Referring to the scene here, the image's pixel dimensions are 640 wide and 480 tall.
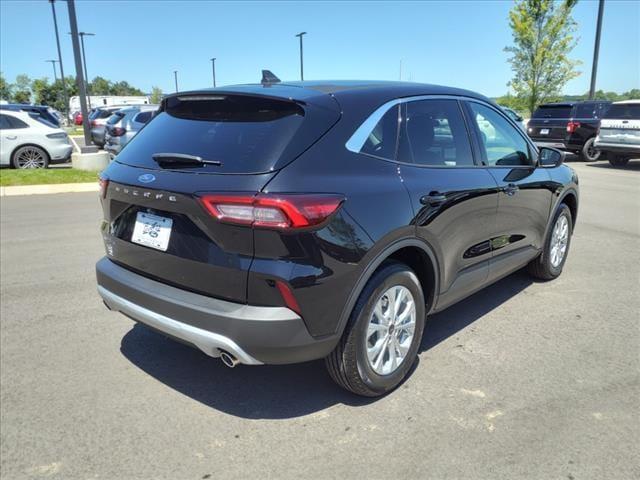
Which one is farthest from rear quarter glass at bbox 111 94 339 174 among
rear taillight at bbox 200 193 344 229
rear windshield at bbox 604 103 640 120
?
rear windshield at bbox 604 103 640 120

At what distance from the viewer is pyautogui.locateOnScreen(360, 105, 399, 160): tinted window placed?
9.66 feet

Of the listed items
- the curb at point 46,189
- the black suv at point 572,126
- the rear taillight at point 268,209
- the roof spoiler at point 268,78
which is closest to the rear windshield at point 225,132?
the rear taillight at point 268,209

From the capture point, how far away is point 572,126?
16.8 metres

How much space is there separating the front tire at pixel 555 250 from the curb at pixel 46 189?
30.4 feet

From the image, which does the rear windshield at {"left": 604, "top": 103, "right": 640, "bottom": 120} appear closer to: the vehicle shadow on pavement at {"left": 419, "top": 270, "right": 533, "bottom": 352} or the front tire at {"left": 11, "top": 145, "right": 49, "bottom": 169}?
the vehicle shadow on pavement at {"left": 419, "top": 270, "right": 533, "bottom": 352}

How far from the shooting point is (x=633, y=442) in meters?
2.69

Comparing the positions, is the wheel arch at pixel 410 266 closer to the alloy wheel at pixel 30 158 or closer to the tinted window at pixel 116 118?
the alloy wheel at pixel 30 158

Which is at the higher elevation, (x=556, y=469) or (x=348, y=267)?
(x=348, y=267)

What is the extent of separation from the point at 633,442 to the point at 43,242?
657cm

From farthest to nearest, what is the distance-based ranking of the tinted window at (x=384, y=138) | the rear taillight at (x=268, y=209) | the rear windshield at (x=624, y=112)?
the rear windshield at (x=624, y=112) → the tinted window at (x=384, y=138) → the rear taillight at (x=268, y=209)

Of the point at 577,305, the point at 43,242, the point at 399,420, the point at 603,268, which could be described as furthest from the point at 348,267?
the point at 43,242

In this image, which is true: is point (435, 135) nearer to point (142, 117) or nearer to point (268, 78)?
point (268, 78)

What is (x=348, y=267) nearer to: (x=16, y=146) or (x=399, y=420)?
(x=399, y=420)

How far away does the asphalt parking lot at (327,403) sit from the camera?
2.55 m
